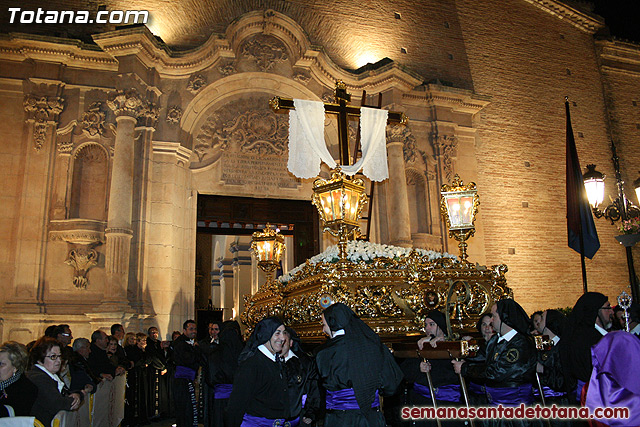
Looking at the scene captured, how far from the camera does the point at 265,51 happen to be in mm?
12430

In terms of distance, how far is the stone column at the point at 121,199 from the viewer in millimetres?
9656

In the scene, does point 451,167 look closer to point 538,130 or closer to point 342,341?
point 538,130

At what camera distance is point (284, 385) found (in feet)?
12.3

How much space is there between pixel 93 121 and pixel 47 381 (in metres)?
7.92

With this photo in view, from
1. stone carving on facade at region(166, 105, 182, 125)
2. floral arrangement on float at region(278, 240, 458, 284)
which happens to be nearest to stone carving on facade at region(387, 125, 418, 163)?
stone carving on facade at region(166, 105, 182, 125)

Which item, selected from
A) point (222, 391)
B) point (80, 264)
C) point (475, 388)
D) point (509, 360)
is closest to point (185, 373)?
point (222, 391)

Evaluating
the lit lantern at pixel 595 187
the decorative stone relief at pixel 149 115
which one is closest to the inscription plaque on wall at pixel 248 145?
the decorative stone relief at pixel 149 115

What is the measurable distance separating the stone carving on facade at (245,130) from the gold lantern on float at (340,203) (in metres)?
6.32

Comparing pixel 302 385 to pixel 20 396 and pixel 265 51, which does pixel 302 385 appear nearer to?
pixel 20 396

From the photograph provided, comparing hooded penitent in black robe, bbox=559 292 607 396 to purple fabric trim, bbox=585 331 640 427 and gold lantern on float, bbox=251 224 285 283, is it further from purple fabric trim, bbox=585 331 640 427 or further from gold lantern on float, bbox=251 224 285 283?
gold lantern on float, bbox=251 224 285 283

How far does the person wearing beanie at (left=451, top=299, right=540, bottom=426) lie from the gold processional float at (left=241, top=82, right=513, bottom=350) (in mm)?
1182

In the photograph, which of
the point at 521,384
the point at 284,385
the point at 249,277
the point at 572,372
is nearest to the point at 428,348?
the point at 521,384

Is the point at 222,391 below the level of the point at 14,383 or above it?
below

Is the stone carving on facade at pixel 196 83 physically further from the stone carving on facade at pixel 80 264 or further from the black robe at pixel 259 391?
the black robe at pixel 259 391
